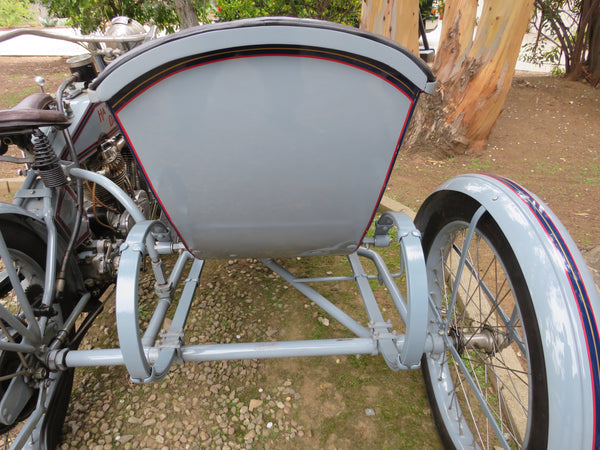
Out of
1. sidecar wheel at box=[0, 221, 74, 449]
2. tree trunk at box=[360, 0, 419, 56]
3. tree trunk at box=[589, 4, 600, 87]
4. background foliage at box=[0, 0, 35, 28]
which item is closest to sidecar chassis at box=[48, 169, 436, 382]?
sidecar wheel at box=[0, 221, 74, 449]

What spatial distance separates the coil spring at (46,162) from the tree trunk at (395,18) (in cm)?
332

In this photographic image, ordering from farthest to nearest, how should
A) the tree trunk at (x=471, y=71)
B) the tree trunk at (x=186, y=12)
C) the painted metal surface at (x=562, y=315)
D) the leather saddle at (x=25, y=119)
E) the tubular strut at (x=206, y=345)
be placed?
1. the tree trunk at (x=186, y=12)
2. the tree trunk at (x=471, y=71)
3. the leather saddle at (x=25, y=119)
4. the tubular strut at (x=206, y=345)
5. the painted metal surface at (x=562, y=315)

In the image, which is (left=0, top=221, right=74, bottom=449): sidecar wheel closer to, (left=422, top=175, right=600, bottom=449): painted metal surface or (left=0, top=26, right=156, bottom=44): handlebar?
(left=0, top=26, right=156, bottom=44): handlebar

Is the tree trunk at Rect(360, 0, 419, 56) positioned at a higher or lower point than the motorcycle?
higher

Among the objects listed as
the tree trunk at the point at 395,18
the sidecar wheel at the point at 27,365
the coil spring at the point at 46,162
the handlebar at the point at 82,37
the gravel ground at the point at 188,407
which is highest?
the tree trunk at the point at 395,18

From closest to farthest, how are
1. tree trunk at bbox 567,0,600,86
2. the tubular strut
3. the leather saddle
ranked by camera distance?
the tubular strut, the leather saddle, tree trunk at bbox 567,0,600,86

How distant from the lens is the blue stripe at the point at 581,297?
0.92 meters

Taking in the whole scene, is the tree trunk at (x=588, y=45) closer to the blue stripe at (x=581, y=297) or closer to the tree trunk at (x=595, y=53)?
the tree trunk at (x=595, y=53)

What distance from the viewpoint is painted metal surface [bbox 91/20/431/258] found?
94 cm

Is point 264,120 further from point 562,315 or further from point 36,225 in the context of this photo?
point 36,225

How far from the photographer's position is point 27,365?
55.4 inches

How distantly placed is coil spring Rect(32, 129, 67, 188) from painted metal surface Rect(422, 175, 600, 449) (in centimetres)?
184

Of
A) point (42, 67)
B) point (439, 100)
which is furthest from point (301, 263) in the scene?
Result: point (42, 67)

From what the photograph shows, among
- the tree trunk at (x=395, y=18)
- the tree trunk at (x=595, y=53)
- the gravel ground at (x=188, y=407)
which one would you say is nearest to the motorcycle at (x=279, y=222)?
the gravel ground at (x=188, y=407)
